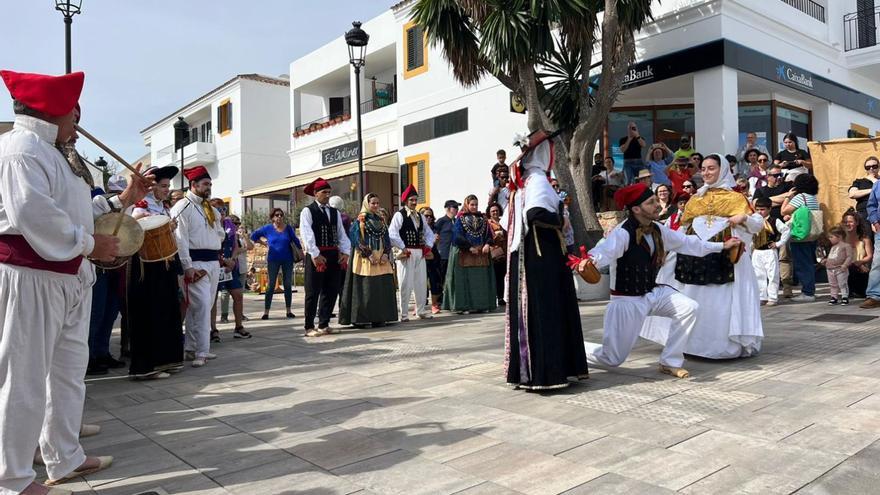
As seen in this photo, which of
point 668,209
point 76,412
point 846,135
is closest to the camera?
point 76,412

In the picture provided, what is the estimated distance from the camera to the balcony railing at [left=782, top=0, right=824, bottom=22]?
15554mm

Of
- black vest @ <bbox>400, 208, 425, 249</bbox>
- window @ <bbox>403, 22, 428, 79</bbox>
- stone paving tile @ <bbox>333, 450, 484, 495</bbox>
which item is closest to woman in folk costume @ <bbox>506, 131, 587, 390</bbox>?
stone paving tile @ <bbox>333, 450, 484, 495</bbox>

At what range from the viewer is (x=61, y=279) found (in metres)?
3.14

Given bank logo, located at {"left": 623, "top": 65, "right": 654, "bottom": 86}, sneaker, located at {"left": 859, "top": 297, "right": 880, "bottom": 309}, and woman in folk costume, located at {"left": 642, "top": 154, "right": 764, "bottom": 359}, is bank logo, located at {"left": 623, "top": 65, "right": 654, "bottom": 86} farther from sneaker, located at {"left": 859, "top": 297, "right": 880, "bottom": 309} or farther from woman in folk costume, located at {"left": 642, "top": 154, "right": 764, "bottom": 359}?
woman in folk costume, located at {"left": 642, "top": 154, "right": 764, "bottom": 359}

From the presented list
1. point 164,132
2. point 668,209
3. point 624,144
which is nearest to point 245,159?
point 164,132

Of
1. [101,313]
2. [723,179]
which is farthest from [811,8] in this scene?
[101,313]

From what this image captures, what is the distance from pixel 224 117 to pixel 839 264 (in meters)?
30.3

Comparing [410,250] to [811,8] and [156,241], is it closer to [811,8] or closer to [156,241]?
[156,241]

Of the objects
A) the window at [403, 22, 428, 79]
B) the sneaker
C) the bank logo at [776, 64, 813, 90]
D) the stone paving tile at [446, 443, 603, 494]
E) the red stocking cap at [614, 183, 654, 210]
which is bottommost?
the stone paving tile at [446, 443, 603, 494]

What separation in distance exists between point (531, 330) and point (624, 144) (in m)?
10.1

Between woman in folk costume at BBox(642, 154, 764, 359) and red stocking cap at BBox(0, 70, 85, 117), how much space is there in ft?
15.8

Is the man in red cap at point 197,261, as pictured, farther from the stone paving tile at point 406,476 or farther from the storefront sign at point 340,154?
the storefront sign at point 340,154

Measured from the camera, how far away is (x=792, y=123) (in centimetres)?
1577

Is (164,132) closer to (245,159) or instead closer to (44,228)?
(245,159)
